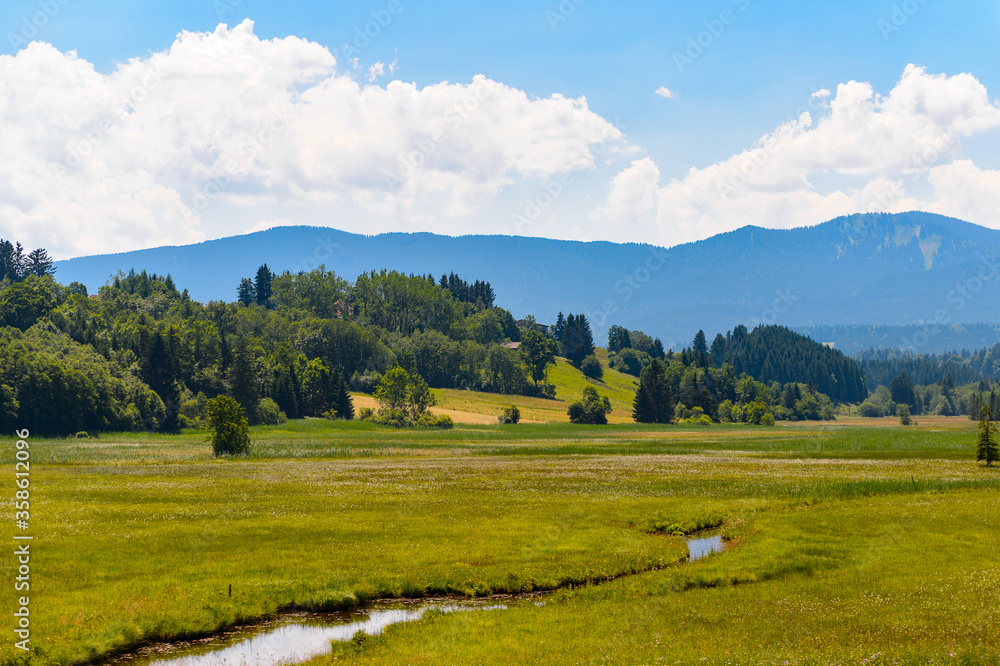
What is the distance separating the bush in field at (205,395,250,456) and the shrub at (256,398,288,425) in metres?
62.1

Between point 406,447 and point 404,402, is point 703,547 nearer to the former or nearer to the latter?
point 406,447

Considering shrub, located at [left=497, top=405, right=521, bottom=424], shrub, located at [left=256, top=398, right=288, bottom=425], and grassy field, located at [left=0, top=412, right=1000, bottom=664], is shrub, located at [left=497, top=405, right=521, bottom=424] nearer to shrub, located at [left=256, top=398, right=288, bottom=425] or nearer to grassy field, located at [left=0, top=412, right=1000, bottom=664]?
shrub, located at [left=256, top=398, right=288, bottom=425]

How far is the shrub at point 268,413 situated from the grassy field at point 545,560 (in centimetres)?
8252

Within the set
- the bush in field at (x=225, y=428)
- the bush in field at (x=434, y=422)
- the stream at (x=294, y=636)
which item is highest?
the bush in field at (x=225, y=428)

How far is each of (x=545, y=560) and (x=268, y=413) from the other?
125150 millimetres

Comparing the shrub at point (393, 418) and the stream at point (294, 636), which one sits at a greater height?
the stream at point (294, 636)

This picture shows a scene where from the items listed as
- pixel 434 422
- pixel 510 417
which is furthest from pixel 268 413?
pixel 510 417

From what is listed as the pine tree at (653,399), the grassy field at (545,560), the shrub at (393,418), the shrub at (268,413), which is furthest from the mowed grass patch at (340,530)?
the pine tree at (653,399)

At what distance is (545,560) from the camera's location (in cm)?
3062

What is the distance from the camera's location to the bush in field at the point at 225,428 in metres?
82.4

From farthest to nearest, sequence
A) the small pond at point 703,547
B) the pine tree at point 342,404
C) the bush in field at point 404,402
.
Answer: the pine tree at point 342,404 → the bush in field at point 404,402 → the small pond at point 703,547

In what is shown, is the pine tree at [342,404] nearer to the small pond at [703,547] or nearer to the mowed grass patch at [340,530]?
the mowed grass patch at [340,530]

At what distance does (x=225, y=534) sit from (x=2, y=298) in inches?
6502

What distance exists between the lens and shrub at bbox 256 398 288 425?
474 feet
